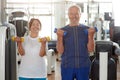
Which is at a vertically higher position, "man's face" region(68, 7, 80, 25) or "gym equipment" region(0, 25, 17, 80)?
"man's face" region(68, 7, 80, 25)

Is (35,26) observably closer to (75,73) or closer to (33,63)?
(33,63)

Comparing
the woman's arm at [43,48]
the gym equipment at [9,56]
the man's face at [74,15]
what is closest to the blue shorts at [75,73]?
the woman's arm at [43,48]

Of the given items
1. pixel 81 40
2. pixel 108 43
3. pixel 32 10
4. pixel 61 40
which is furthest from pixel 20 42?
pixel 32 10

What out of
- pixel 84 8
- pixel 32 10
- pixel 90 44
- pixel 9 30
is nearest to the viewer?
pixel 90 44

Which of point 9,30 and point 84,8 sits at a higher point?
point 84,8

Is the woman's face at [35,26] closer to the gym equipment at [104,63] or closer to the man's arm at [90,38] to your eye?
the man's arm at [90,38]

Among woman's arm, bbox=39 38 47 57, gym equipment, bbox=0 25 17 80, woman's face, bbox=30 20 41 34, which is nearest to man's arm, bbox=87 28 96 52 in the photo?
woman's arm, bbox=39 38 47 57

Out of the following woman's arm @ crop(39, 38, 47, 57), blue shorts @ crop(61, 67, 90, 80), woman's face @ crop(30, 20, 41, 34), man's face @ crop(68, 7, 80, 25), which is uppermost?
man's face @ crop(68, 7, 80, 25)

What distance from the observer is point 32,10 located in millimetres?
8852

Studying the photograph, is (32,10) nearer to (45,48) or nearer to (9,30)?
(9,30)

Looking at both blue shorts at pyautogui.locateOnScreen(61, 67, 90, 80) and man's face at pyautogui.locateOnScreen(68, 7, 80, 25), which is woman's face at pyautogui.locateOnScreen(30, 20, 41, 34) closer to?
man's face at pyautogui.locateOnScreen(68, 7, 80, 25)

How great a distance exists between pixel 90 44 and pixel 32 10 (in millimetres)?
6578

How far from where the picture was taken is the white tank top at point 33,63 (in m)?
2.62

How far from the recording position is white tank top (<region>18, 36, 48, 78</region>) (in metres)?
2.62
